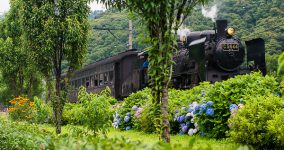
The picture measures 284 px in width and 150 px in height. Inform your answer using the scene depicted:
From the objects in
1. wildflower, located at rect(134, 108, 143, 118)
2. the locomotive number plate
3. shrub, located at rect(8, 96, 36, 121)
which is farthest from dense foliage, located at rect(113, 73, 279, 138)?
shrub, located at rect(8, 96, 36, 121)

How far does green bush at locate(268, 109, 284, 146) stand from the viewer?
719 cm

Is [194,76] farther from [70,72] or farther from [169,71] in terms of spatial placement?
[169,71]

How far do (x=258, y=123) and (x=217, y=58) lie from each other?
945cm

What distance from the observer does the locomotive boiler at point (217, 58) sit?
17.2 meters

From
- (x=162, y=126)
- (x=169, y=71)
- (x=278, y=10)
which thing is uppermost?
(x=278, y=10)

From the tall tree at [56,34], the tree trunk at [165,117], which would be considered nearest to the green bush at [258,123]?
the tree trunk at [165,117]

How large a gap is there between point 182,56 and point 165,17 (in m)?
12.2

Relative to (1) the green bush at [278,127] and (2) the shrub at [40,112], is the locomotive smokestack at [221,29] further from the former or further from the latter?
(1) the green bush at [278,127]

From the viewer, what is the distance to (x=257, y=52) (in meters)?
18.1

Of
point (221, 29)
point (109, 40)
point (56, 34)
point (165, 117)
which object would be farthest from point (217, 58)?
point (109, 40)

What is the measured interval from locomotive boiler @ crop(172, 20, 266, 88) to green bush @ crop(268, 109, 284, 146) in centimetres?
951

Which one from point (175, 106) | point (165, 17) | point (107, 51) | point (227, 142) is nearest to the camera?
point (165, 17)

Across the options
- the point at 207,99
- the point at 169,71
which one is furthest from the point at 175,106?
the point at 169,71

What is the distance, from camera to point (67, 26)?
44.3ft
